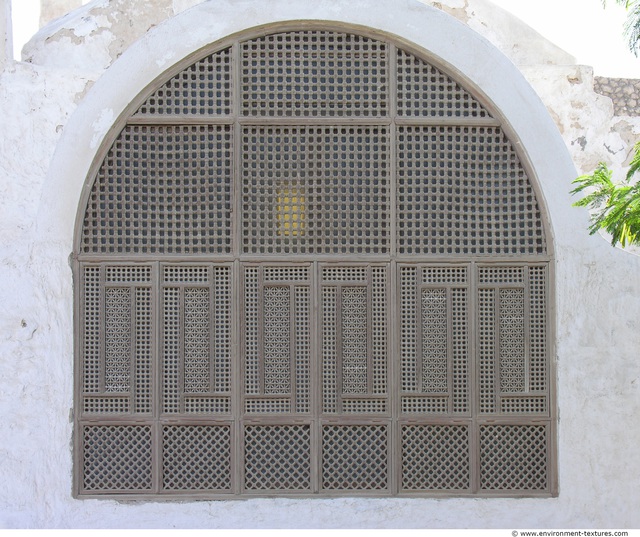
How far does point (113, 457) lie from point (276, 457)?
123cm

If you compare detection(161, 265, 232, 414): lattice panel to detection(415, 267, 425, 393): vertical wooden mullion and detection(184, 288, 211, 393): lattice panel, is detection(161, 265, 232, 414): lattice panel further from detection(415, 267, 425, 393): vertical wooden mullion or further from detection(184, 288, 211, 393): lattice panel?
detection(415, 267, 425, 393): vertical wooden mullion

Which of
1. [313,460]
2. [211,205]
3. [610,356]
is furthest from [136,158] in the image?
[610,356]

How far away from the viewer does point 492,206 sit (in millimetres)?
5785

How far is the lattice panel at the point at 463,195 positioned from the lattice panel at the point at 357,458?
1434mm

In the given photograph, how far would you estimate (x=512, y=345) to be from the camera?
5.74 metres

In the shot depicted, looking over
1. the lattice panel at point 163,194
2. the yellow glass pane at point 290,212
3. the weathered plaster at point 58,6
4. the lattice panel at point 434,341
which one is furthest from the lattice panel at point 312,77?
the weathered plaster at point 58,6

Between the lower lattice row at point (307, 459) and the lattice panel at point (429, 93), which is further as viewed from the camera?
the lattice panel at point (429, 93)

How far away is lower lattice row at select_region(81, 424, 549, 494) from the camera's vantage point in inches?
224

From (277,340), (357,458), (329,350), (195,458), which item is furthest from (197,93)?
(357,458)

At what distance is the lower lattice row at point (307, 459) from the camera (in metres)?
5.69

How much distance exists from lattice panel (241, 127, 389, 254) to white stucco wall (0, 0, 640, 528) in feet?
2.84

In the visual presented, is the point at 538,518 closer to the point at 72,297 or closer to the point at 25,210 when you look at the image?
the point at 72,297

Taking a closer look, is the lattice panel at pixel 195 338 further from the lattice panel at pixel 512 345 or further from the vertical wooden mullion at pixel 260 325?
the lattice panel at pixel 512 345

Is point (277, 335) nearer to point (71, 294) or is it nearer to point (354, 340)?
point (354, 340)
